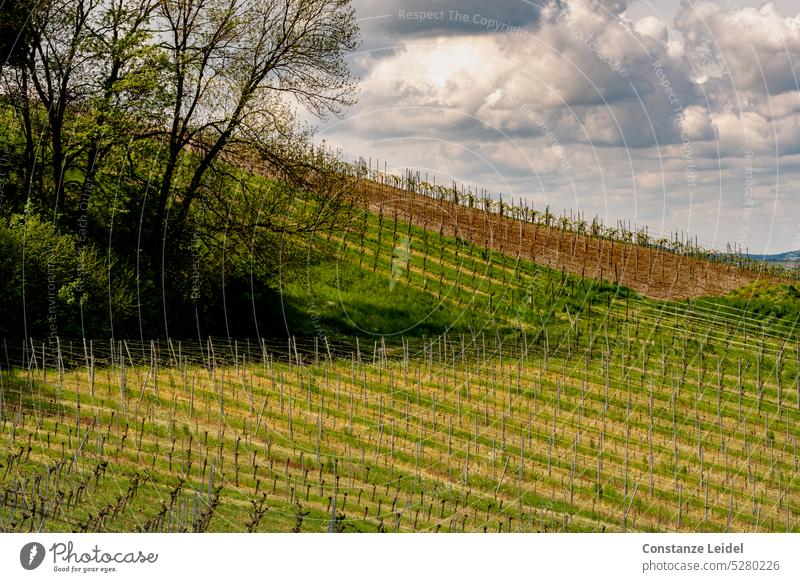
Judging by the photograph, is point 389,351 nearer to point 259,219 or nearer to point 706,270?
point 259,219

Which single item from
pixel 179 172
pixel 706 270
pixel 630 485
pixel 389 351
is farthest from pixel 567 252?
pixel 630 485

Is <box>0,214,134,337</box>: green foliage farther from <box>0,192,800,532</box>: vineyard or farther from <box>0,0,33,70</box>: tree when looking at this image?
<box>0,0,33,70</box>: tree

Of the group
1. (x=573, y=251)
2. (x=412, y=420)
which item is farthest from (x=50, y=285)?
A: (x=573, y=251)

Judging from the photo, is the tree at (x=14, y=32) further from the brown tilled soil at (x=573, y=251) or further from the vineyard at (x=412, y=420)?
the brown tilled soil at (x=573, y=251)

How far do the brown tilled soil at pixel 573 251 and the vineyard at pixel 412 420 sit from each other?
598 centimetres

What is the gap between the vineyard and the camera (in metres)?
23.3

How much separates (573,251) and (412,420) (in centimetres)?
3200

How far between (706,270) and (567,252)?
380 inches

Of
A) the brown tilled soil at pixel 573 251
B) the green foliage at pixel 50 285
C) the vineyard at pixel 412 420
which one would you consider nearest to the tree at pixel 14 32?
the green foliage at pixel 50 285

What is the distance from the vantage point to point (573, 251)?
61.5 metres

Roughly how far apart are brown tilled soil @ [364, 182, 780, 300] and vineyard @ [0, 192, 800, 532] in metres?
5.98

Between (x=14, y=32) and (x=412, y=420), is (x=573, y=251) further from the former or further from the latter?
(x=14, y=32)

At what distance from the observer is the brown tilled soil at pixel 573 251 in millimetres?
57438

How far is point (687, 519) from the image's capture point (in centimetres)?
2648
